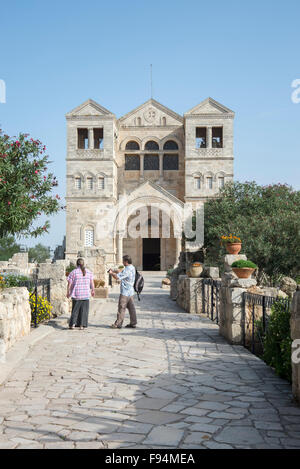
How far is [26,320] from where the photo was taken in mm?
8039

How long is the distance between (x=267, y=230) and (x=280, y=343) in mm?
12196

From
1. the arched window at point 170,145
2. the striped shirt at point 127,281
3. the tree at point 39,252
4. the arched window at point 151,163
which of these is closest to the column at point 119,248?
the arched window at point 151,163

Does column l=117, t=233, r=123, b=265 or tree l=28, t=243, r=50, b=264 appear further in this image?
tree l=28, t=243, r=50, b=264

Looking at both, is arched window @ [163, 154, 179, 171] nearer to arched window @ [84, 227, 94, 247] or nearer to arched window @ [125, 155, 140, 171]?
arched window @ [125, 155, 140, 171]

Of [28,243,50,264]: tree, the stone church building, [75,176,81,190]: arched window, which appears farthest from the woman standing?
[28,243,50,264]: tree

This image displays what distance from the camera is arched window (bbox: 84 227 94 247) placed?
37.8 metres

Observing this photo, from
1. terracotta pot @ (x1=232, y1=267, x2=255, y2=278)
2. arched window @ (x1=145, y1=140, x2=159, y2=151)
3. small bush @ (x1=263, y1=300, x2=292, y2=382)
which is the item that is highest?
arched window @ (x1=145, y1=140, x2=159, y2=151)

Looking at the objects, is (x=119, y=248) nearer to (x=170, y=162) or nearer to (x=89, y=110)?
(x=170, y=162)

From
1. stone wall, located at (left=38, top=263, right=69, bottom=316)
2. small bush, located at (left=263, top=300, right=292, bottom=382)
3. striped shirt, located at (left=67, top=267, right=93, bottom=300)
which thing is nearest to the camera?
small bush, located at (left=263, top=300, right=292, bottom=382)

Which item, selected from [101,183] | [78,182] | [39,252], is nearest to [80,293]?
[101,183]

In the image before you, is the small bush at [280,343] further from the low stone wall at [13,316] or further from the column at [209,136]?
the column at [209,136]

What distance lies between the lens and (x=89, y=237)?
124 ft

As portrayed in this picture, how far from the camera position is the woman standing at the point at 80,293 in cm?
912

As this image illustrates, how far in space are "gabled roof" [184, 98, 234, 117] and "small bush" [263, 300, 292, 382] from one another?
3475 centimetres
